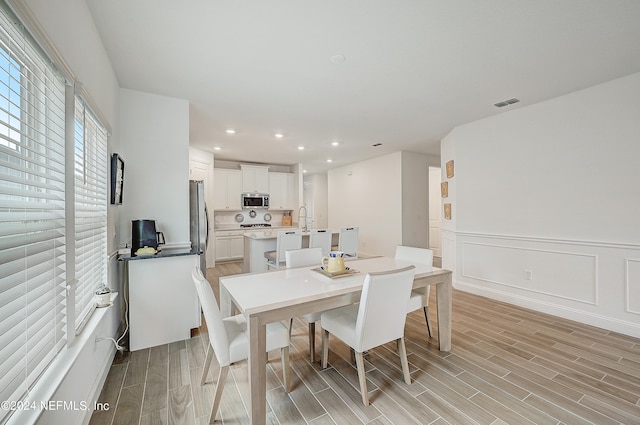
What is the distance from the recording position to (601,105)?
2.75 meters

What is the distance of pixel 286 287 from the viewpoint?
183 cm

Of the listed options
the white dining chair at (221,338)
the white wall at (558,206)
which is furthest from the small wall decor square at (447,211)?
the white dining chair at (221,338)

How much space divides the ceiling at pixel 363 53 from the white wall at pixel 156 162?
0.19 meters

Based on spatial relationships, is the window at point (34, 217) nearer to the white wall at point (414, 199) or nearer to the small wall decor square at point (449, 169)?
the small wall decor square at point (449, 169)

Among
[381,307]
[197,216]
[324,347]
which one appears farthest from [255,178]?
[381,307]

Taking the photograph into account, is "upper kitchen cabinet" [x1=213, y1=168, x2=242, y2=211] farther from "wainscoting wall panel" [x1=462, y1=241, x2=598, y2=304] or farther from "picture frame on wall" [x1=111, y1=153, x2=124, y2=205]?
"wainscoting wall panel" [x1=462, y1=241, x2=598, y2=304]

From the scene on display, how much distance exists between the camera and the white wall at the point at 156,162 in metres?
2.68

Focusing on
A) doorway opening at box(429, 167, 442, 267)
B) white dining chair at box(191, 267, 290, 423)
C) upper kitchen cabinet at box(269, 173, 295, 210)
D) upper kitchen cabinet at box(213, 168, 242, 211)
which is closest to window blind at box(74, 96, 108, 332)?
white dining chair at box(191, 267, 290, 423)

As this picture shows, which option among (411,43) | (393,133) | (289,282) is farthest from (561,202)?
(289,282)

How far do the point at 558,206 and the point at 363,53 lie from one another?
299 centimetres

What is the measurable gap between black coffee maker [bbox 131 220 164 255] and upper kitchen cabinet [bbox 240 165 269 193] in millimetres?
4033

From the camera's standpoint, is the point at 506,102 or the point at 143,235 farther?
the point at 506,102

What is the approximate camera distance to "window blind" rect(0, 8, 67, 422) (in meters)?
0.86

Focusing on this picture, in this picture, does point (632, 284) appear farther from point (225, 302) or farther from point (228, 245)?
point (228, 245)
